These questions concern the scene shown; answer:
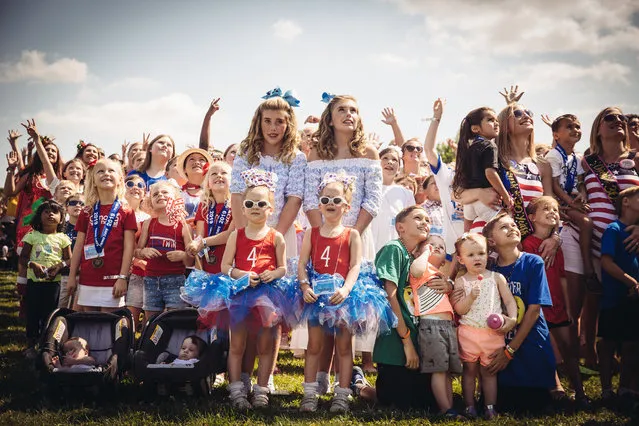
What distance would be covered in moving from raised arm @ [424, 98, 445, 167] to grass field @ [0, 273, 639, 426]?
89.1 inches

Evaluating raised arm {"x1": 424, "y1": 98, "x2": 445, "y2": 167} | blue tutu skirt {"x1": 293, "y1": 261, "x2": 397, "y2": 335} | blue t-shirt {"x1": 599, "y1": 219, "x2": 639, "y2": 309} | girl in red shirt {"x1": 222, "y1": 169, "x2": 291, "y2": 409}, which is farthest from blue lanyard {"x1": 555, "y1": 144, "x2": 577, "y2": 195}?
girl in red shirt {"x1": 222, "y1": 169, "x2": 291, "y2": 409}

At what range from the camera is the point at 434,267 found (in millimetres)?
4859

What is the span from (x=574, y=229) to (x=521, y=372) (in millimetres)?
1917

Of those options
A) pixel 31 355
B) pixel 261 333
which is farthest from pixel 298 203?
pixel 31 355

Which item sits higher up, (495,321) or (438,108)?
(438,108)

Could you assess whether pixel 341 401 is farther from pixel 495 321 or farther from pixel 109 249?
pixel 109 249

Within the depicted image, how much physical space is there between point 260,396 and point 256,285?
2.87ft

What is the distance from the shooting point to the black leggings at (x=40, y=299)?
6.68 m

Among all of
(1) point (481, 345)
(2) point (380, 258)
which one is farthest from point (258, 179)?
(1) point (481, 345)

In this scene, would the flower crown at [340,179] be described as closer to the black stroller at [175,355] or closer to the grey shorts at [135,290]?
the black stroller at [175,355]

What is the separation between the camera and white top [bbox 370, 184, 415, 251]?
6.20 metres

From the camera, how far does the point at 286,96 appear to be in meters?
5.64

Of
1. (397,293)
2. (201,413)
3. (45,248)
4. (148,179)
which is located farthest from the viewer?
(148,179)

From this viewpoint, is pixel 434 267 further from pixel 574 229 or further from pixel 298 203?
pixel 574 229
